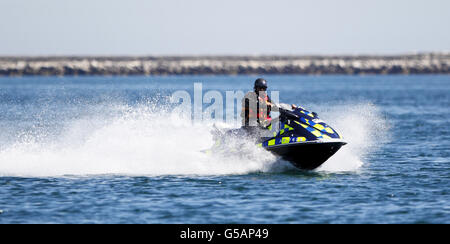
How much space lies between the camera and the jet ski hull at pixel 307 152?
1359 centimetres

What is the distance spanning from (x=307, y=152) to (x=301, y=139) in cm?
35

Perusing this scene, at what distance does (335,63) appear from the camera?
444 feet

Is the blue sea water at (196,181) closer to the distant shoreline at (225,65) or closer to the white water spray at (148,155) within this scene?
the white water spray at (148,155)

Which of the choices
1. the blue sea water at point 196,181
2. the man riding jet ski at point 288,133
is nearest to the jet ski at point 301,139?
the man riding jet ski at point 288,133

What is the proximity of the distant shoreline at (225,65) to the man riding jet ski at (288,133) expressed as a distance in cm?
11278

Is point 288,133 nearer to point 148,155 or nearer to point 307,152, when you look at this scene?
point 307,152

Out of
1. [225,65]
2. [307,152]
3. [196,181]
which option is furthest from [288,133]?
[225,65]

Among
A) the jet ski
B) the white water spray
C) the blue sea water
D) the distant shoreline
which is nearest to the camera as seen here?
the blue sea water

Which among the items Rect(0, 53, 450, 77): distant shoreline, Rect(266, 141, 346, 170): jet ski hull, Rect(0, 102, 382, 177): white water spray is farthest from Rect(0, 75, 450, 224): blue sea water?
Rect(0, 53, 450, 77): distant shoreline

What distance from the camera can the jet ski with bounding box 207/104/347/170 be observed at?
13562mm

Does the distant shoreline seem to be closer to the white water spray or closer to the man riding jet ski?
the white water spray

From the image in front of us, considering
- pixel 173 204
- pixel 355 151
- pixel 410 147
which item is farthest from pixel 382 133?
pixel 173 204

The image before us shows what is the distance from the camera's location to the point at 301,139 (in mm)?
13586

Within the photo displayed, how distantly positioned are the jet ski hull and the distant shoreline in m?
113
